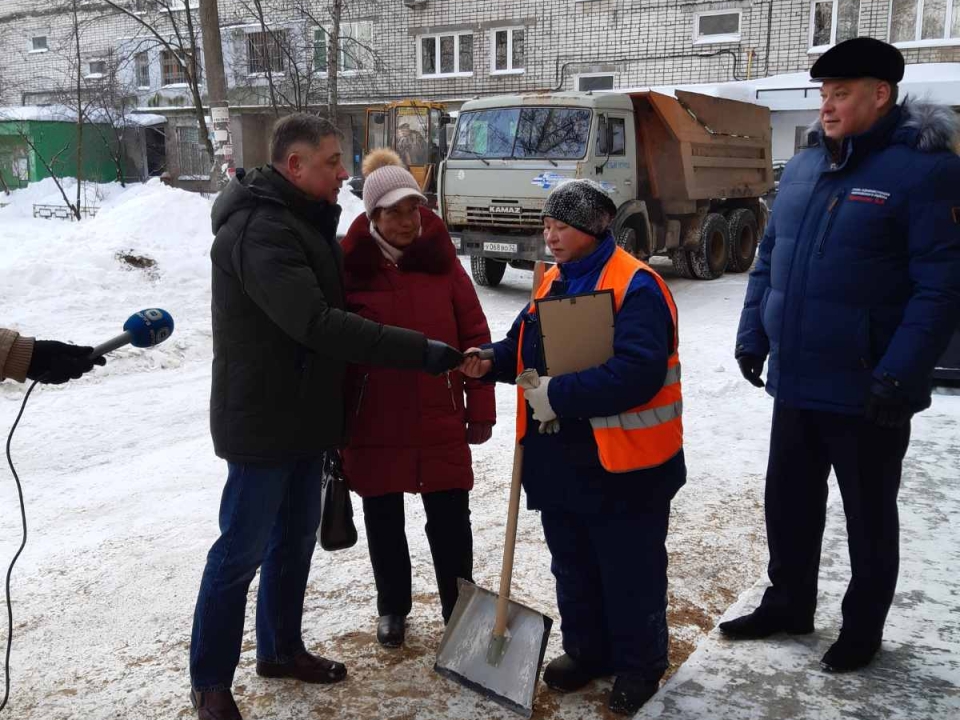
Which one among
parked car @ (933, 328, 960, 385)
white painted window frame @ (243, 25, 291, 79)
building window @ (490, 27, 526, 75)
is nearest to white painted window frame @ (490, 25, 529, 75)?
building window @ (490, 27, 526, 75)

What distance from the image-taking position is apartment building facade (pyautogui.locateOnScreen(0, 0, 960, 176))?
22312mm

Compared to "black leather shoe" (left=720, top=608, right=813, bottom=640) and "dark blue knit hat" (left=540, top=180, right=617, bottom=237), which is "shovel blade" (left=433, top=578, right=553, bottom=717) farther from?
"dark blue knit hat" (left=540, top=180, right=617, bottom=237)

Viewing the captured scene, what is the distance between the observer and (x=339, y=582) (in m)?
3.68

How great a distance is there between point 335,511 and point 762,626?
145cm

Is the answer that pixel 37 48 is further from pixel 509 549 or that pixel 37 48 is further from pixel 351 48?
pixel 509 549

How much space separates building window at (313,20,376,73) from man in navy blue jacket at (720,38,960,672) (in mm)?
26296

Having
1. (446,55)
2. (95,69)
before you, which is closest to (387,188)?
(446,55)

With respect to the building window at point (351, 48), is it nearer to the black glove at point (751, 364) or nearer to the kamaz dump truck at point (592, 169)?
the kamaz dump truck at point (592, 169)

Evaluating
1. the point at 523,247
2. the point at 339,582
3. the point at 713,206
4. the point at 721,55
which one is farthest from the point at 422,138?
the point at 339,582

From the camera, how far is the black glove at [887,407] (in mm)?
2512

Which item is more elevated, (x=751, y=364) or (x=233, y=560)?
(x=751, y=364)

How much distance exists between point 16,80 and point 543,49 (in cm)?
2193

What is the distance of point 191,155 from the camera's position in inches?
1237

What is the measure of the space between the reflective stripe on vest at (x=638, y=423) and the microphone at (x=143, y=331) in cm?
120
